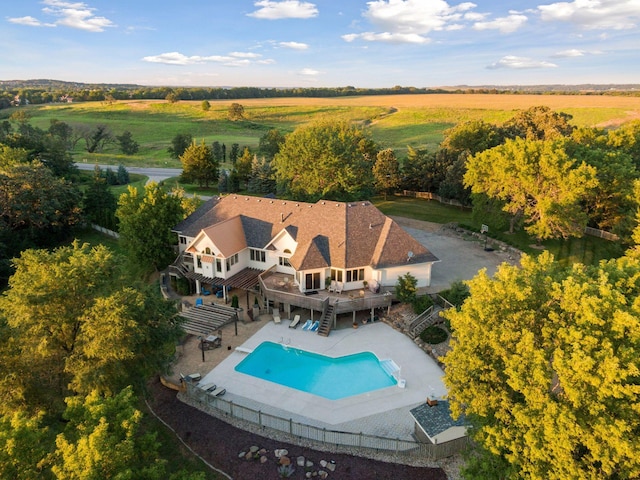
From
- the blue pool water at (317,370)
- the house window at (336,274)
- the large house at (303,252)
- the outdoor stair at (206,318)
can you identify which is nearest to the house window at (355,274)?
the large house at (303,252)

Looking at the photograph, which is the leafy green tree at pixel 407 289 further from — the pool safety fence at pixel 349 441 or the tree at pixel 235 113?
the tree at pixel 235 113

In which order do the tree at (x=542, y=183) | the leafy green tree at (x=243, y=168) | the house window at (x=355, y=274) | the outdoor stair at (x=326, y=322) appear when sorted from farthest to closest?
the leafy green tree at (x=243, y=168), the tree at (x=542, y=183), the house window at (x=355, y=274), the outdoor stair at (x=326, y=322)

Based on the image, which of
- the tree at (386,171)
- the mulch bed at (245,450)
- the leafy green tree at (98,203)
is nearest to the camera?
the mulch bed at (245,450)

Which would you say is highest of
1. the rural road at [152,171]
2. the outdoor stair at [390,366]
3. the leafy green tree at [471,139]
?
the leafy green tree at [471,139]

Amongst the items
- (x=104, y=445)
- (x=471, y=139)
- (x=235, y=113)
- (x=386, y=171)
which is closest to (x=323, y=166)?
(x=386, y=171)

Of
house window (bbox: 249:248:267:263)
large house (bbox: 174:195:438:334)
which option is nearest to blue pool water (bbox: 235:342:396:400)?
large house (bbox: 174:195:438:334)

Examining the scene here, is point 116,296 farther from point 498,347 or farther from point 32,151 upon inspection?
point 32,151

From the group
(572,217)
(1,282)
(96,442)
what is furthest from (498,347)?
(1,282)
